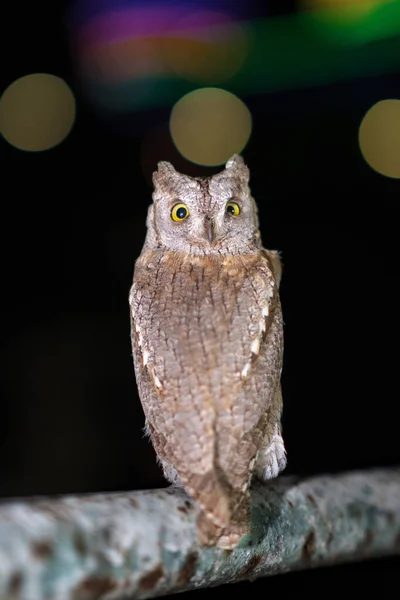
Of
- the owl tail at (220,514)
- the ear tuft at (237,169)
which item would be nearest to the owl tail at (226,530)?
the owl tail at (220,514)

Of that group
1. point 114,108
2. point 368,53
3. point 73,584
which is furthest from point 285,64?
point 73,584

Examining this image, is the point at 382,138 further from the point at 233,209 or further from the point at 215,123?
the point at 233,209

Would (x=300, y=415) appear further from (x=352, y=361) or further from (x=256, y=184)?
(x=256, y=184)

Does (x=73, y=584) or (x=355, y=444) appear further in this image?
(x=355, y=444)

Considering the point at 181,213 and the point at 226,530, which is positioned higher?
the point at 181,213

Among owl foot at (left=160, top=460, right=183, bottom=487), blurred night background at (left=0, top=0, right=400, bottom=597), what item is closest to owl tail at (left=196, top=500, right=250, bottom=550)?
owl foot at (left=160, top=460, right=183, bottom=487)

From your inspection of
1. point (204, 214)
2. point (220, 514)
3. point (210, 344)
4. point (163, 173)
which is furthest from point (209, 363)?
point (163, 173)
